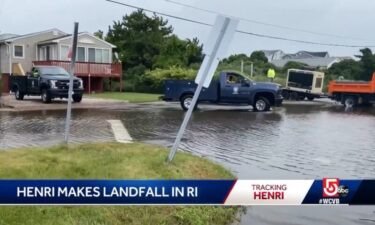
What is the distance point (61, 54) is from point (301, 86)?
19.3 metres

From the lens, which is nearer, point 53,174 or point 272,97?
point 53,174

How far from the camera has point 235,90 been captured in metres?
25.1

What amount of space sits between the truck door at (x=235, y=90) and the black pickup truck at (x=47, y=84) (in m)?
7.94

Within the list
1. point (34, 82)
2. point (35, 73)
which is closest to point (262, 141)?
point (34, 82)

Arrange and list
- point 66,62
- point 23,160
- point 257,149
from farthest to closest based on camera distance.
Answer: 1. point 66,62
2. point 257,149
3. point 23,160

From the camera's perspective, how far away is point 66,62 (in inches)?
1609

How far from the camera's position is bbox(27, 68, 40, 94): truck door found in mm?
28625

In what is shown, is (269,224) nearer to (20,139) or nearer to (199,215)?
(199,215)

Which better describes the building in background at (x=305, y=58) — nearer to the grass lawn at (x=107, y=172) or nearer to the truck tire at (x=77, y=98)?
the truck tire at (x=77, y=98)

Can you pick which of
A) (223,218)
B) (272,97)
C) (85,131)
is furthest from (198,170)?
(272,97)

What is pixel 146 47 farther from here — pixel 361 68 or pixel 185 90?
pixel 185 90

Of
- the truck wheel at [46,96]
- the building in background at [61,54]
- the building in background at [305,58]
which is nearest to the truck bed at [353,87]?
the truck wheel at [46,96]

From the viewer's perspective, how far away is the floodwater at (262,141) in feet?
23.4

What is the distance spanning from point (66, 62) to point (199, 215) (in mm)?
36169
